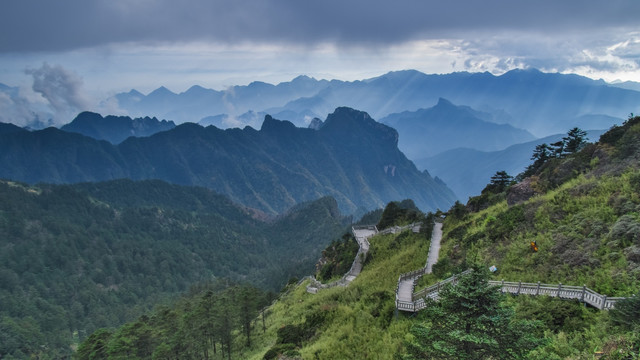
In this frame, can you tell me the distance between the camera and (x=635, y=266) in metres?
18.7

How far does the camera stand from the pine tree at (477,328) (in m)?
11.5

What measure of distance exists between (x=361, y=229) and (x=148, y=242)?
16144cm

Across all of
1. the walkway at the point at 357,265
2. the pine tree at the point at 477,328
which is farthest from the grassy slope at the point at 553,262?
the walkway at the point at 357,265

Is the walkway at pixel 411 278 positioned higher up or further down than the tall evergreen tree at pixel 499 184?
further down

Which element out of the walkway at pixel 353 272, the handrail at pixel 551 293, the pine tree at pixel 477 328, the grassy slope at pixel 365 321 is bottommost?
the walkway at pixel 353 272

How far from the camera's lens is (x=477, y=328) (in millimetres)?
11852

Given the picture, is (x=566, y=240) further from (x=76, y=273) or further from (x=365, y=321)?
(x=76, y=273)

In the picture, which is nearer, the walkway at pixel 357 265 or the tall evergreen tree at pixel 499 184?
the walkway at pixel 357 265

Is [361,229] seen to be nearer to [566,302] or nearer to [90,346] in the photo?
[90,346]

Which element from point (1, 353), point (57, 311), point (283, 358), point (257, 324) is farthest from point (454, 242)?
point (57, 311)

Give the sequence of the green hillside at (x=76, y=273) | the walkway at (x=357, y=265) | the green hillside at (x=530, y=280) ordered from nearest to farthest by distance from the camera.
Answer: the green hillside at (x=530, y=280) → the walkway at (x=357, y=265) → the green hillside at (x=76, y=273)

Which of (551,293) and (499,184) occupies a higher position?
(551,293)

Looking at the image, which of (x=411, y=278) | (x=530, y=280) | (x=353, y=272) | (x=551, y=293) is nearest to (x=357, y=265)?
(x=353, y=272)

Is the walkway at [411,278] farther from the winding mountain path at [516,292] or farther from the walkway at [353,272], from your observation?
the walkway at [353,272]
